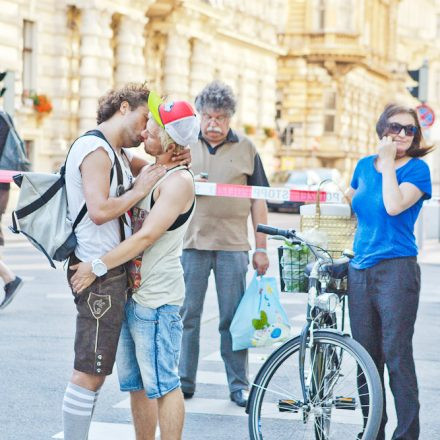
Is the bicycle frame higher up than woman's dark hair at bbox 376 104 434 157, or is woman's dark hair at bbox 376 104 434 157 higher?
woman's dark hair at bbox 376 104 434 157

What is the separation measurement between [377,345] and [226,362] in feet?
5.95

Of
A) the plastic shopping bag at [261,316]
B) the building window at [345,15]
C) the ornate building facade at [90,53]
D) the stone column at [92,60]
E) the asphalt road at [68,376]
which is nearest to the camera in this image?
the asphalt road at [68,376]

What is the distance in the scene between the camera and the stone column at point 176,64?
37.6 metres

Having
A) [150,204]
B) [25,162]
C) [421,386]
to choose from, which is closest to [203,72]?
[25,162]

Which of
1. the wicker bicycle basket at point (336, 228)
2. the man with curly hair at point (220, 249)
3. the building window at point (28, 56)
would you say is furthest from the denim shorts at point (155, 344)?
the building window at point (28, 56)

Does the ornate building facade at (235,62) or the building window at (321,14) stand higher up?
the building window at (321,14)

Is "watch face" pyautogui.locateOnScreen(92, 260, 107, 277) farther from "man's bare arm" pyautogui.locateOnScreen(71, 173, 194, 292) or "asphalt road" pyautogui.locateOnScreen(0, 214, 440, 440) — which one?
"asphalt road" pyautogui.locateOnScreen(0, 214, 440, 440)

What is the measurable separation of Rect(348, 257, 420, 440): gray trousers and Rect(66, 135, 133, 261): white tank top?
133 centimetres

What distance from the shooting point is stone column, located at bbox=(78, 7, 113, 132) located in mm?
31438

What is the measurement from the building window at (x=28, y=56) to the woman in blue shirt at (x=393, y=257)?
1005 inches

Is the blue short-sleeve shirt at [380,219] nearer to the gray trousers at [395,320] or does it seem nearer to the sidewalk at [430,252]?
the gray trousers at [395,320]

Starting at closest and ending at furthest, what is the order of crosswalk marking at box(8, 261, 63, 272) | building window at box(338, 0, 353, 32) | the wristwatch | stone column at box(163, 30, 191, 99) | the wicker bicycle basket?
1. the wristwatch
2. the wicker bicycle basket
3. crosswalk marking at box(8, 261, 63, 272)
4. stone column at box(163, 30, 191, 99)
5. building window at box(338, 0, 353, 32)

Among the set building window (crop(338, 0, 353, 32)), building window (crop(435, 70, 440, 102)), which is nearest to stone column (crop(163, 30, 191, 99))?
building window (crop(338, 0, 353, 32))

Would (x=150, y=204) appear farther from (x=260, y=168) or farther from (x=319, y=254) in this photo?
(x=260, y=168)
